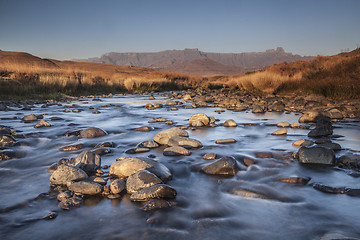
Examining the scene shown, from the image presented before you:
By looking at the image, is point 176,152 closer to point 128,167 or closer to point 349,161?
point 128,167

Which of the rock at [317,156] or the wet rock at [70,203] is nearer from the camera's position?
the wet rock at [70,203]

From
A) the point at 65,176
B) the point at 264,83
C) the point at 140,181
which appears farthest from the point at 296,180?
the point at 264,83

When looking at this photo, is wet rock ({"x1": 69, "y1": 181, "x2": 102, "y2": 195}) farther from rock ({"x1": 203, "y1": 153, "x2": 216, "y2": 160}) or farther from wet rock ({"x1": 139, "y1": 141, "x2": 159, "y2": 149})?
wet rock ({"x1": 139, "y1": 141, "x2": 159, "y2": 149})

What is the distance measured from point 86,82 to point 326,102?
49.5ft

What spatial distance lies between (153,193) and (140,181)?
10.0 inches

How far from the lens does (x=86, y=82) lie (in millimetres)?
18922

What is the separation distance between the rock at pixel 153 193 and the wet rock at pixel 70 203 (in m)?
0.49

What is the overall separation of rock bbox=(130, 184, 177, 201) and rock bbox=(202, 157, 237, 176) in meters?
0.86

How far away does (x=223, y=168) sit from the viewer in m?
3.33

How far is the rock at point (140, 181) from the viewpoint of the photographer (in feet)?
8.95

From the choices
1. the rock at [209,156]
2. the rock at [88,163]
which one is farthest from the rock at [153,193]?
the rock at [209,156]

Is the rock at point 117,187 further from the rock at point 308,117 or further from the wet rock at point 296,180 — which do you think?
the rock at point 308,117

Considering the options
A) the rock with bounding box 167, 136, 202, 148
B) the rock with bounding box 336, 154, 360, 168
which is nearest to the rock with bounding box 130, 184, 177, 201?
the rock with bounding box 167, 136, 202, 148

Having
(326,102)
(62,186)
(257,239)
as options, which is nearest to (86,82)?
(326,102)
